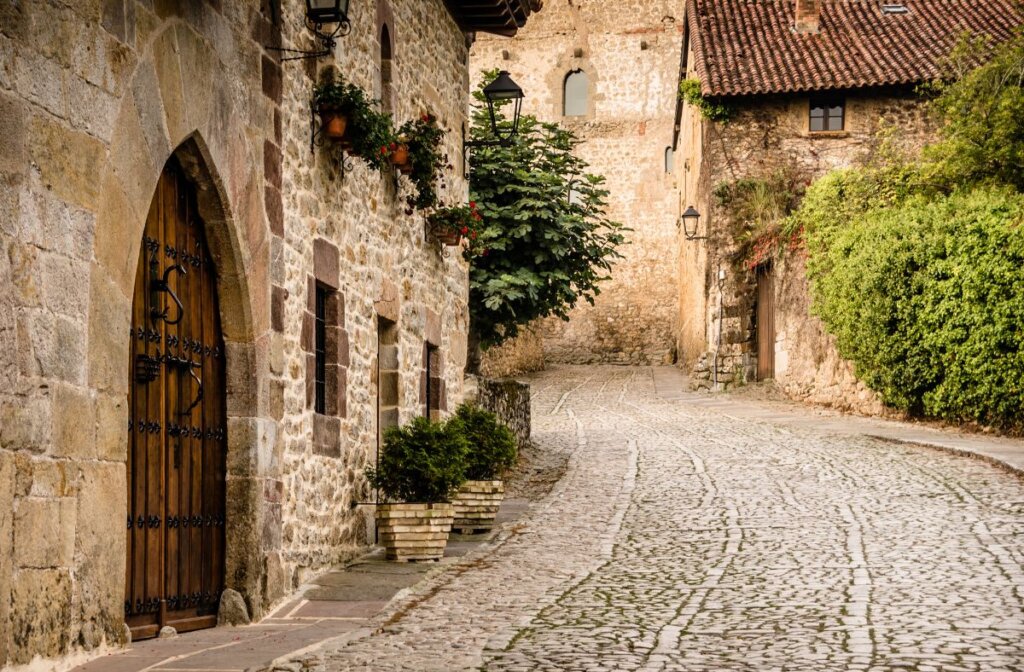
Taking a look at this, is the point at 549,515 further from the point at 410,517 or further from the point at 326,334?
the point at 326,334

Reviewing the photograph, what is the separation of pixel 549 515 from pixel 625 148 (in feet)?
98.5

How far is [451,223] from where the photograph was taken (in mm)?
12242

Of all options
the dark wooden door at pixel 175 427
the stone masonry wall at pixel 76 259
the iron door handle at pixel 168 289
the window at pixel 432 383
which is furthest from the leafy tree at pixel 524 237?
the stone masonry wall at pixel 76 259

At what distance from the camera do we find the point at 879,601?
24.3 feet

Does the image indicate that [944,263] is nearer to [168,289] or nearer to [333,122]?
[333,122]

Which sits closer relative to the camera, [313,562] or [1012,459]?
[313,562]

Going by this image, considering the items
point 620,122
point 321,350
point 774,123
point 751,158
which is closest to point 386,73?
point 321,350

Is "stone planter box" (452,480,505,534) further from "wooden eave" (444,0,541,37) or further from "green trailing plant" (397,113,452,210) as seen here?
"wooden eave" (444,0,541,37)

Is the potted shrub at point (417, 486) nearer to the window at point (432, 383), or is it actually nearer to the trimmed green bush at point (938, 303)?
the window at point (432, 383)

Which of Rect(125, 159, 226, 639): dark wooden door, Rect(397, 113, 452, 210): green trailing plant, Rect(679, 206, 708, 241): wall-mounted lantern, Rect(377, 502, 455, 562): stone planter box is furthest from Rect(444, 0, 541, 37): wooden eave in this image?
Rect(679, 206, 708, 241): wall-mounted lantern

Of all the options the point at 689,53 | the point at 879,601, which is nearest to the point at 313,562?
the point at 879,601

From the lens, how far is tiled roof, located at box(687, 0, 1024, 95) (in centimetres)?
2612

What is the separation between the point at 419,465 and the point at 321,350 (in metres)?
1.16

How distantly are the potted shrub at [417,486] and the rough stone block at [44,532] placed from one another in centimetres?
441
